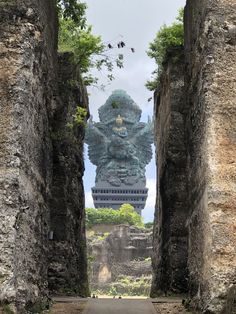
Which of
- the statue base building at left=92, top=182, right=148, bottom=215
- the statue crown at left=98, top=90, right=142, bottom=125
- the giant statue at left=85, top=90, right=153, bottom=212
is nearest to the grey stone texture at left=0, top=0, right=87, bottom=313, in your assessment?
the giant statue at left=85, top=90, right=153, bottom=212

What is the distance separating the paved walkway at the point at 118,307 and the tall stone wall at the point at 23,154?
2.46 feet

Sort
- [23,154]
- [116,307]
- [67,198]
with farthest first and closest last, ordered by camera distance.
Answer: [67,198] → [116,307] → [23,154]

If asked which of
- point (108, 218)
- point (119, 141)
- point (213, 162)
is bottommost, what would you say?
point (108, 218)

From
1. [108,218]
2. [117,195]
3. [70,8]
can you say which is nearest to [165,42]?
[70,8]

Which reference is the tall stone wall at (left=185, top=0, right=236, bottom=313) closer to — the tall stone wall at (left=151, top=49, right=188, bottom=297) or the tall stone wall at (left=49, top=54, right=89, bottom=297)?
the tall stone wall at (left=151, top=49, right=188, bottom=297)

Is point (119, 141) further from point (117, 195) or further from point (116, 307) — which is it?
point (116, 307)

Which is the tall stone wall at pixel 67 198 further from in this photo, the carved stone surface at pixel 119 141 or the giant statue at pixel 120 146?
the carved stone surface at pixel 119 141

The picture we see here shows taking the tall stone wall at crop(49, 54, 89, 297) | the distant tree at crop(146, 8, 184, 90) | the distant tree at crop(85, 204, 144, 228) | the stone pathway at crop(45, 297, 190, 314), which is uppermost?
the distant tree at crop(146, 8, 184, 90)

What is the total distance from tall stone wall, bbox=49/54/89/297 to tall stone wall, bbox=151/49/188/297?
1.61 metres

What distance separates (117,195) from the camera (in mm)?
59844

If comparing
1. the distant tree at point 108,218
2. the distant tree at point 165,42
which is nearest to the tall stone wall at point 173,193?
the distant tree at point 165,42

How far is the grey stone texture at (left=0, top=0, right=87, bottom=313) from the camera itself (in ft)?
16.5

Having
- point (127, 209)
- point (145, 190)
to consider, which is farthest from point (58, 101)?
point (145, 190)

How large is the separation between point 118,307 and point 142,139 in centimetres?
4951
